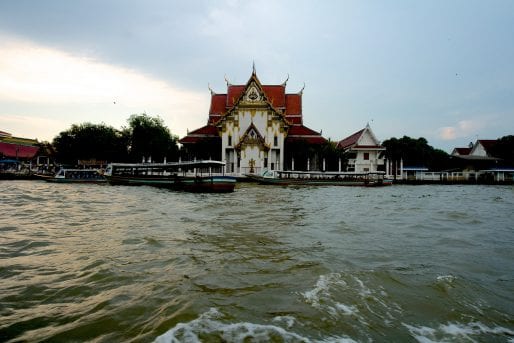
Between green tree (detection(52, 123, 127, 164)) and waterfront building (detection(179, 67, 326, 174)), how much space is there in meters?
11.2

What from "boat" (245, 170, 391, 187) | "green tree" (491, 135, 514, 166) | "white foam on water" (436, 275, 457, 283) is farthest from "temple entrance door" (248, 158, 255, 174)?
"green tree" (491, 135, 514, 166)

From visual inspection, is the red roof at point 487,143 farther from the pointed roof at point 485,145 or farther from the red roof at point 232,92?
the red roof at point 232,92

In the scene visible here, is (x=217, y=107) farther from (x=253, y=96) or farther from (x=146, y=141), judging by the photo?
(x=146, y=141)

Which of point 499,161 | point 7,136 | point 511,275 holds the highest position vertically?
point 7,136

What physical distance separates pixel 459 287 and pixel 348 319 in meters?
1.65

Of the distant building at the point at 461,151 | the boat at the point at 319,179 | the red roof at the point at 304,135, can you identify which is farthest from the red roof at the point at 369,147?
the distant building at the point at 461,151

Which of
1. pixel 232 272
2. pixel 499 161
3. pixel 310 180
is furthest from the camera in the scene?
pixel 499 161

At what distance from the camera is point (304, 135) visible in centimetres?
3741

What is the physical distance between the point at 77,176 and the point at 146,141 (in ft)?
31.6

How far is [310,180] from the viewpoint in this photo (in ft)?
96.2

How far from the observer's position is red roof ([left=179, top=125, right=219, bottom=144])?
3703 cm

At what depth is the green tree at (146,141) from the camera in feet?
132

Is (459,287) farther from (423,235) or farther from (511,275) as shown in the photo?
(423,235)

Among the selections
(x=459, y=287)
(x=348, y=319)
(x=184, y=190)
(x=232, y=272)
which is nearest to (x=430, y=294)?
(x=459, y=287)
